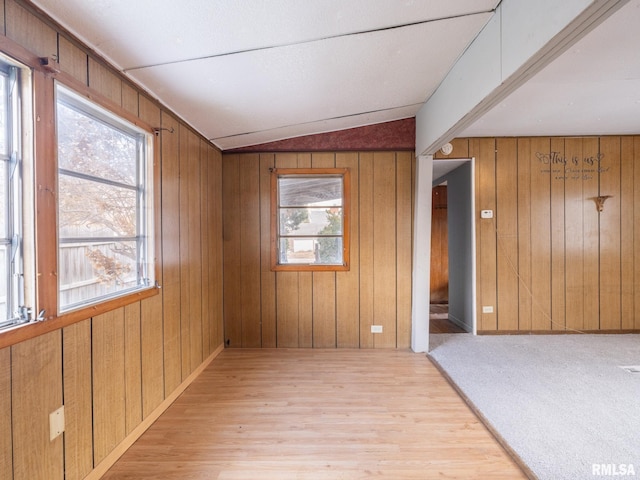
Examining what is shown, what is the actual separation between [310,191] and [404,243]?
A: 1.26m

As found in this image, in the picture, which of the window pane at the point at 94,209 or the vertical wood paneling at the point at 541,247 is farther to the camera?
the vertical wood paneling at the point at 541,247

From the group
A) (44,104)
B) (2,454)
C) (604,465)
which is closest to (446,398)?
(604,465)

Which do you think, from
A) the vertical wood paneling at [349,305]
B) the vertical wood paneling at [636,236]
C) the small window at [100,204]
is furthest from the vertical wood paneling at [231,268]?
the vertical wood paneling at [636,236]

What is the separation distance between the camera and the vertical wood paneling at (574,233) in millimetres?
3789

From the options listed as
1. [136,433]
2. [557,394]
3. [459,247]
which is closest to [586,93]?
[459,247]

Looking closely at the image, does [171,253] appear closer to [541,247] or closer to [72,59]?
[72,59]

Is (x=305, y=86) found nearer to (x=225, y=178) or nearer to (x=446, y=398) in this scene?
(x=225, y=178)

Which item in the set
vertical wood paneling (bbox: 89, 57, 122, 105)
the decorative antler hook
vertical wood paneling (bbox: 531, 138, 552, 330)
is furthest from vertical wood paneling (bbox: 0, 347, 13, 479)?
the decorative antler hook

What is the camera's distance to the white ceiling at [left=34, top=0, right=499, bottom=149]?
1.44 m

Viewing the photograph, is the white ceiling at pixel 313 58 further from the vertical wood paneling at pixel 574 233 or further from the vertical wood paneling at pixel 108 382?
the vertical wood paneling at pixel 108 382

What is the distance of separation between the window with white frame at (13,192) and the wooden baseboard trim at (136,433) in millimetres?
988

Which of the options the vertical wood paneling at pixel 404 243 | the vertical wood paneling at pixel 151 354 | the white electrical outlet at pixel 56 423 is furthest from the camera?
the vertical wood paneling at pixel 404 243

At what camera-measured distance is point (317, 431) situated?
201 centimetres

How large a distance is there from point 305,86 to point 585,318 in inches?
172
